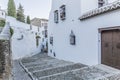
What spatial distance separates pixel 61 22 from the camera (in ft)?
48.5

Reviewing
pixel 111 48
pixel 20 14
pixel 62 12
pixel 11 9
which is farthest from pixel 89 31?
pixel 20 14

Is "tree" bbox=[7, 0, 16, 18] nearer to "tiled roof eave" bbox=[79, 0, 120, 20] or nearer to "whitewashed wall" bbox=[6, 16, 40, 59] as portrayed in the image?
"whitewashed wall" bbox=[6, 16, 40, 59]

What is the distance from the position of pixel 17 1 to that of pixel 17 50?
30.7m

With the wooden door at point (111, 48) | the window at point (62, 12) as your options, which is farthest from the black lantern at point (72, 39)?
the wooden door at point (111, 48)

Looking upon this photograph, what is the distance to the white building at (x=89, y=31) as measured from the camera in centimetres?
808

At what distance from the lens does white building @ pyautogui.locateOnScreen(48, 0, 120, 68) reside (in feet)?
26.5

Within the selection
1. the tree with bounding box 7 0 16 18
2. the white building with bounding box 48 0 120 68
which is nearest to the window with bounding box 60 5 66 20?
the white building with bounding box 48 0 120 68

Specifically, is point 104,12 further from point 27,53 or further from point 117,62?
point 27,53

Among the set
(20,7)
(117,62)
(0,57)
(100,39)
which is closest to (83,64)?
(100,39)

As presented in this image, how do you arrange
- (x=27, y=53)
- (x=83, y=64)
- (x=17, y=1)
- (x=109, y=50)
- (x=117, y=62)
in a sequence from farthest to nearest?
(x=17, y=1)
(x=27, y=53)
(x=83, y=64)
(x=109, y=50)
(x=117, y=62)

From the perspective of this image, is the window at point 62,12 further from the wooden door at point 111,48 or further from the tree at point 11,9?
the tree at point 11,9

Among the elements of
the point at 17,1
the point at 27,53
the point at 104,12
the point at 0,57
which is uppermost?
the point at 17,1

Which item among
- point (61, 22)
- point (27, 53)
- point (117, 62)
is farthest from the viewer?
point (27, 53)

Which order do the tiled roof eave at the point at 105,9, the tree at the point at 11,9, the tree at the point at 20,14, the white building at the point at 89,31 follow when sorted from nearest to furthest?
the tiled roof eave at the point at 105,9
the white building at the point at 89,31
the tree at the point at 11,9
the tree at the point at 20,14
